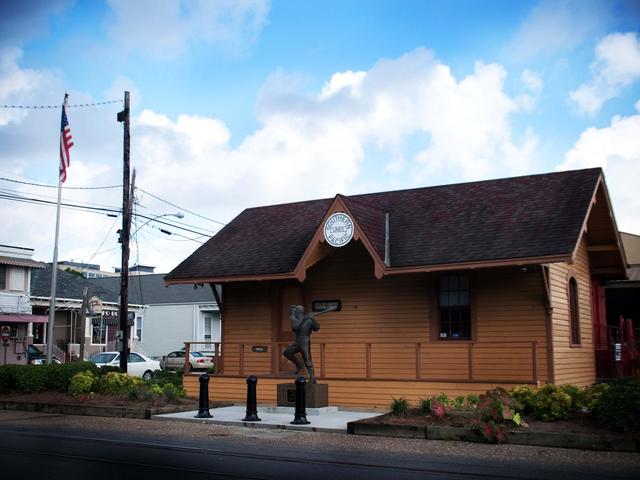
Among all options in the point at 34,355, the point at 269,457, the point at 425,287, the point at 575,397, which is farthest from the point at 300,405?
the point at 34,355

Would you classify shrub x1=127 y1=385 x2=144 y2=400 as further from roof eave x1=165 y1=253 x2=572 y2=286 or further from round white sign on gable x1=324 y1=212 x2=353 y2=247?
round white sign on gable x1=324 y1=212 x2=353 y2=247

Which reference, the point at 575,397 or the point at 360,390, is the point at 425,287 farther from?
the point at 575,397

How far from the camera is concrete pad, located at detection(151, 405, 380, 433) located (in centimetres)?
1520

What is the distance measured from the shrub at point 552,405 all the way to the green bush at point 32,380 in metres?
13.1

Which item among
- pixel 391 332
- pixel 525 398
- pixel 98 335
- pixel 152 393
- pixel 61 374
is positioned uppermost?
pixel 98 335

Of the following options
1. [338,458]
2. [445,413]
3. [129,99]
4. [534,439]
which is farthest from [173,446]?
[129,99]

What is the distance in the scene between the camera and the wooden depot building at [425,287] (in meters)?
17.7

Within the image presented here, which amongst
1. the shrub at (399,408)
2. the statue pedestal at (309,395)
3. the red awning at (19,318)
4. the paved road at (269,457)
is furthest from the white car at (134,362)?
the shrub at (399,408)

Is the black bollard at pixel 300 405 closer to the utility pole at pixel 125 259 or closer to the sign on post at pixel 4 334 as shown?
the utility pole at pixel 125 259

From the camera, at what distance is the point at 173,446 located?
12656mm

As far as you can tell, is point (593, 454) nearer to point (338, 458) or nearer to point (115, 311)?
point (338, 458)

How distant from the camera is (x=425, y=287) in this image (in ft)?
63.3

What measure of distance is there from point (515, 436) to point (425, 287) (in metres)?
6.87

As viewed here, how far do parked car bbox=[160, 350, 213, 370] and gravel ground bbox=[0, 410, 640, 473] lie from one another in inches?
859
